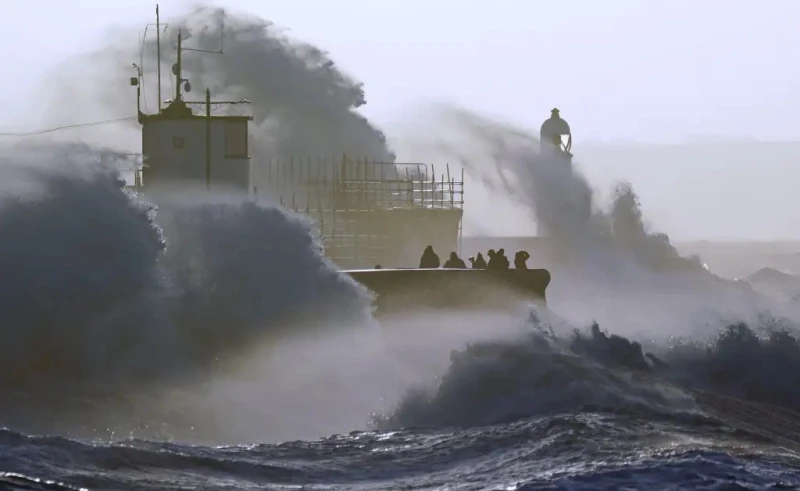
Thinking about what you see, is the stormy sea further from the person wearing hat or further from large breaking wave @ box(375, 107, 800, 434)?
the person wearing hat

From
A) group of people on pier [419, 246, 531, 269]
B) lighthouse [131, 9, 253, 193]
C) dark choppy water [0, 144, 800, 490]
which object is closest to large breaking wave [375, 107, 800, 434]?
dark choppy water [0, 144, 800, 490]

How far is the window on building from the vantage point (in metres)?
27.9

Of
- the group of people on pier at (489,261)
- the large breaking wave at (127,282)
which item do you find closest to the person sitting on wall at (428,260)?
the group of people on pier at (489,261)

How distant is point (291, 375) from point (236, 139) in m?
9.67

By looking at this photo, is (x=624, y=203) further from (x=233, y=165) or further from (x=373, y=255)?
(x=233, y=165)

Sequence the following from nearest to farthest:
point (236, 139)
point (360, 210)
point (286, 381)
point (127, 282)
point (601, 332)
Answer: point (127, 282)
point (286, 381)
point (601, 332)
point (236, 139)
point (360, 210)

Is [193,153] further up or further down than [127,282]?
further up

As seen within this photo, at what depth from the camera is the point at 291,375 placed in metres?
19.3

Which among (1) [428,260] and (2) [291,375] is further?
(1) [428,260]

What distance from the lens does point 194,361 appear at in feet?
61.9

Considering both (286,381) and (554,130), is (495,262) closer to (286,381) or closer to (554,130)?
(286,381)

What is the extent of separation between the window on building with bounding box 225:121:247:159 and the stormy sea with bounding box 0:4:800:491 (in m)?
3.21

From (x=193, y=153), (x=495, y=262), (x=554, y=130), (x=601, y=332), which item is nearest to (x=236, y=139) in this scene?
(x=193, y=153)

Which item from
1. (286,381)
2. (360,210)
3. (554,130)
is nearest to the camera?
(286,381)
